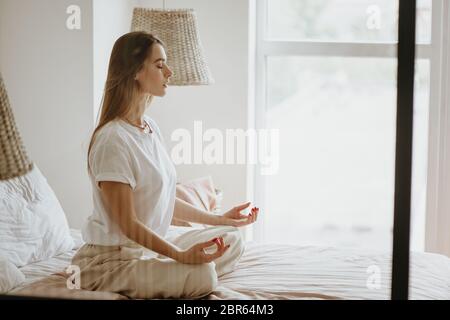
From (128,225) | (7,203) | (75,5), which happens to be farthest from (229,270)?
Answer: (75,5)

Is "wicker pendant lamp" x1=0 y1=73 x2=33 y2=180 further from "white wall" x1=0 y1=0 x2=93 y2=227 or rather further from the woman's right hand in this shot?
the woman's right hand

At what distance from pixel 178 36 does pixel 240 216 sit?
15.9 inches

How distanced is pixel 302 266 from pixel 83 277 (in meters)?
0.46

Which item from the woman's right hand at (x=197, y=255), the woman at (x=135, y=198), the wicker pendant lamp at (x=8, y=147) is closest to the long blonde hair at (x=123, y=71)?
the woman at (x=135, y=198)

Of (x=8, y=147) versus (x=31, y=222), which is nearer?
(x=8, y=147)

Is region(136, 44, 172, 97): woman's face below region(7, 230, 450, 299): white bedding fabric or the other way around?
the other way around

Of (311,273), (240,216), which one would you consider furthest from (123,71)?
(311,273)

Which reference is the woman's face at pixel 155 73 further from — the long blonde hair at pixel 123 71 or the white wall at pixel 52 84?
the white wall at pixel 52 84

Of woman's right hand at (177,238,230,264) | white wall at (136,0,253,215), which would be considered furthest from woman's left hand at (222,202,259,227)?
woman's right hand at (177,238,230,264)

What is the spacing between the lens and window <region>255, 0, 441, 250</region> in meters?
1.32

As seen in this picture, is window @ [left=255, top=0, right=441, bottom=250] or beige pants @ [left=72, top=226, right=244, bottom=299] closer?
beige pants @ [left=72, top=226, right=244, bottom=299]

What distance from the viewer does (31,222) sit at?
4.27ft

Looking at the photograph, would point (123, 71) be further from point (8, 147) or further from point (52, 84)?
point (8, 147)

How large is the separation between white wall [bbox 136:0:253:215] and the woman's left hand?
0.05ft
